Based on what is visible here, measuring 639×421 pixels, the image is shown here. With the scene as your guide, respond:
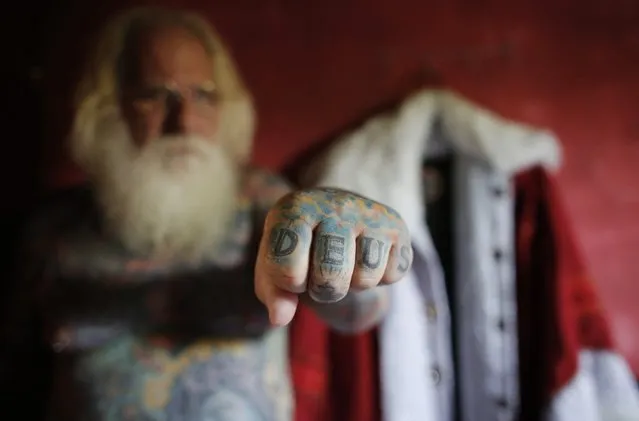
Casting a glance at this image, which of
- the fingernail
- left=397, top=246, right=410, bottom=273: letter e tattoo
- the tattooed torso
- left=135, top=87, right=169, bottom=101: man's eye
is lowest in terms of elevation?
the tattooed torso

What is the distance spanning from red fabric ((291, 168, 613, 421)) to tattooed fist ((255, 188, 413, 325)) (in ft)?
1.07

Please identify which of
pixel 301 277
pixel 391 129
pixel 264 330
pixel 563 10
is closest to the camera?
pixel 301 277

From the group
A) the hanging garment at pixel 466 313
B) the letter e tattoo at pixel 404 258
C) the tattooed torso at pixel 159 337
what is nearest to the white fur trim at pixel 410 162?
the hanging garment at pixel 466 313

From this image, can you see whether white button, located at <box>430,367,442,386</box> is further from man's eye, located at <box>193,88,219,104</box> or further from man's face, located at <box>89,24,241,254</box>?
man's eye, located at <box>193,88,219,104</box>

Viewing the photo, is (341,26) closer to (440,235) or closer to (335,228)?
(440,235)

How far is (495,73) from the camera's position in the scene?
95 cm

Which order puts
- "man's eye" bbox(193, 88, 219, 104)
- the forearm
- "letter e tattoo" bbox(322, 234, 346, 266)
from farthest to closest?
"man's eye" bbox(193, 88, 219, 104), the forearm, "letter e tattoo" bbox(322, 234, 346, 266)

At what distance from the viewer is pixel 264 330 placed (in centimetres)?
74

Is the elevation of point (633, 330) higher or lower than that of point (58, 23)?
lower

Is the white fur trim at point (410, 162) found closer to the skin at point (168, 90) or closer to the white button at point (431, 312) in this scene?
the white button at point (431, 312)

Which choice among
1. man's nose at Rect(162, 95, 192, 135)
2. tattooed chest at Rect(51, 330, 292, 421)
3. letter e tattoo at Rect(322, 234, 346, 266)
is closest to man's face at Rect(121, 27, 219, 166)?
man's nose at Rect(162, 95, 192, 135)

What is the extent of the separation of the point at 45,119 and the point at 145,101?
0.54 feet

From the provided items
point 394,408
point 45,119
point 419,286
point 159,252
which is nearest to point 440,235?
point 419,286

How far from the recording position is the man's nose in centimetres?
76
